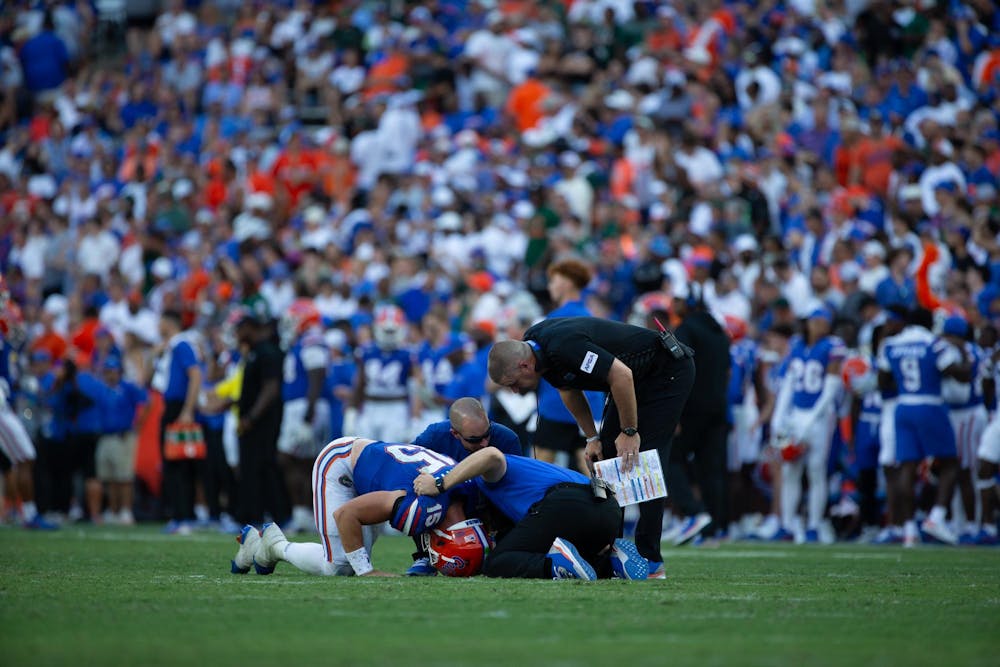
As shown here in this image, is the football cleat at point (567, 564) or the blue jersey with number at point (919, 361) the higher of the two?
the blue jersey with number at point (919, 361)

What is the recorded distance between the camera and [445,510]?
8391mm

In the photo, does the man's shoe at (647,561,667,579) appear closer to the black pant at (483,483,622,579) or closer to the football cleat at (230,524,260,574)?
the black pant at (483,483,622,579)

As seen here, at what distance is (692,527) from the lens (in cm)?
1341

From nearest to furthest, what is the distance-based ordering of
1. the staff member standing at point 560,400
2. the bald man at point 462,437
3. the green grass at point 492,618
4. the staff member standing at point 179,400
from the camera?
the green grass at point 492,618 → the bald man at point 462,437 → the staff member standing at point 560,400 → the staff member standing at point 179,400

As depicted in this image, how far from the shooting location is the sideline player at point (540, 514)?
8211 millimetres

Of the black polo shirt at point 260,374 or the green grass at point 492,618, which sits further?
the black polo shirt at point 260,374

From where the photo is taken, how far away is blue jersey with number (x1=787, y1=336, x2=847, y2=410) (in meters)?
15.4

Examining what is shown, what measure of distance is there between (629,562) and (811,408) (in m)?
7.22

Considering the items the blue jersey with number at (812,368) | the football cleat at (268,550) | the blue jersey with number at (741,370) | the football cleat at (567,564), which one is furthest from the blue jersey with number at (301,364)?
the football cleat at (567,564)

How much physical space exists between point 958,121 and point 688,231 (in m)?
3.71

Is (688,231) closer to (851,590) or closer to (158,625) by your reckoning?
(851,590)

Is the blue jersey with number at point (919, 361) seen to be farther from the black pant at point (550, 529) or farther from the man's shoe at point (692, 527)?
the black pant at point (550, 529)

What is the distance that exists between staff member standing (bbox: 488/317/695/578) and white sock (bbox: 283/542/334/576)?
1.53m

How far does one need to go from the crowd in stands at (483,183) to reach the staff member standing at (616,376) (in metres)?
4.99
